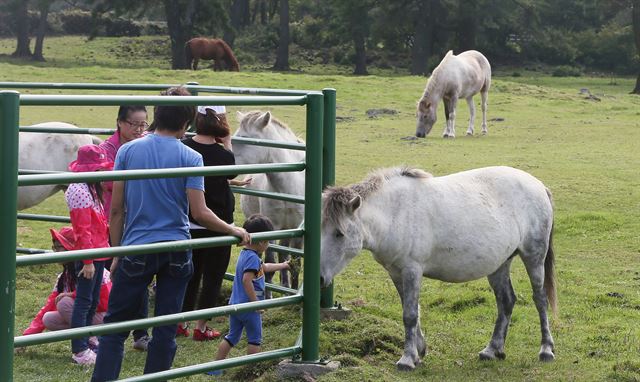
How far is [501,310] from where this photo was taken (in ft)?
22.9

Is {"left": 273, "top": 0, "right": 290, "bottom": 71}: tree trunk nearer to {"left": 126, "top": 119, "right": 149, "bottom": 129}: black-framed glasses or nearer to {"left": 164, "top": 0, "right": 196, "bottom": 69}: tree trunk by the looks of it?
{"left": 164, "top": 0, "right": 196, "bottom": 69}: tree trunk

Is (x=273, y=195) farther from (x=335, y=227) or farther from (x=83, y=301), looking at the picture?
(x=83, y=301)

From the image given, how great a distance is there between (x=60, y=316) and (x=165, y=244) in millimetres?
2237

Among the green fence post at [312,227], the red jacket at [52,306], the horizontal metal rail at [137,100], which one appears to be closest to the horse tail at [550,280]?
the green fence post at [312,227]

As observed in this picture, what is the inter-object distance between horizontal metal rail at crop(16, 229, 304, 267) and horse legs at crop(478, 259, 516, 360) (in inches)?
82.8

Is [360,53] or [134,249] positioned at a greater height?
[360,53]

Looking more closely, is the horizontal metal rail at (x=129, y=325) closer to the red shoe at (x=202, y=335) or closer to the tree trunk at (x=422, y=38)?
the red shoe at (x=202, y=335)

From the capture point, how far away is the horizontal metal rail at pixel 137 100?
13.8 ft

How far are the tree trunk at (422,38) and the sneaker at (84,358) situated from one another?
39.6 metres

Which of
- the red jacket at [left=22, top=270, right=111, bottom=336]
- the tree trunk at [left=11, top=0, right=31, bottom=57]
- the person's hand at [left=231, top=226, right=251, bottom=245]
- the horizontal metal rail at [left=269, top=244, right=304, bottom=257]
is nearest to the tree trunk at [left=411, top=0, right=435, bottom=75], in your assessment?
the tree trunk at [left=11, top=0, right=31, bottom=57]

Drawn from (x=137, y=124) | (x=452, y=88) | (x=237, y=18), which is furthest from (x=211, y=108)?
(x=237, y=18)

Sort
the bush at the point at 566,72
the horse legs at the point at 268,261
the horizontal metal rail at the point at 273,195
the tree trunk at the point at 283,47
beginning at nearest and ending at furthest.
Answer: the horizontal metal rail at the point at 273,195
the horse legs at the point at 268,261
the tree trunk at the point at 283,47
the bush at the point at 566,72

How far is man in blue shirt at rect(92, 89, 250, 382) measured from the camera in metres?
4.85

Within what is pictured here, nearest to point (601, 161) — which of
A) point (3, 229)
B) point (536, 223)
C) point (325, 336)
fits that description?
point (536, 223)
